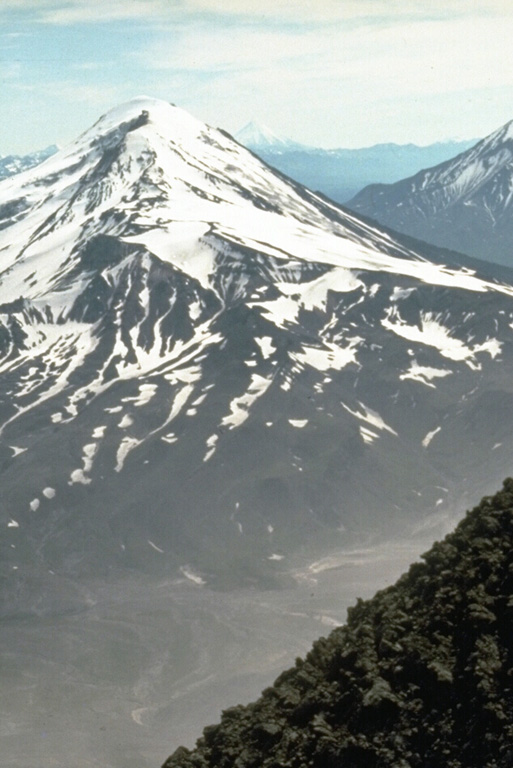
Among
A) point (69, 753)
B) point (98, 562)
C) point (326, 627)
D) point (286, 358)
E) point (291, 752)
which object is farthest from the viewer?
point (286, 358)

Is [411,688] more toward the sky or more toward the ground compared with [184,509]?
more toward the ground

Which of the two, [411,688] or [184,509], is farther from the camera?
[184,509]

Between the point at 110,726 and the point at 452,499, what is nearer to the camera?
the point at 110,726

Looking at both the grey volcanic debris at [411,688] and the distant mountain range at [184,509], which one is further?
the distant mountain range at [184,509]

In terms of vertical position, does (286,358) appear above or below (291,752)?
above

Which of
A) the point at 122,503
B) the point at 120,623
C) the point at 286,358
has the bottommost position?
the point at 120,623

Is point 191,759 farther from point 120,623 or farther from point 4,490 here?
point 4,490

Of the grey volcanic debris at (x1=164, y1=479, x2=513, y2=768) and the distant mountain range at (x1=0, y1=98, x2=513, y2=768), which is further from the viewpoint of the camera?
the distant mountain range at (x1=0, y1=98, x2=513, y2=768)

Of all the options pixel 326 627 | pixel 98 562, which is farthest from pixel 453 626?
pixel 98 562
